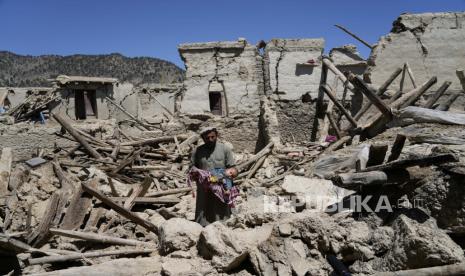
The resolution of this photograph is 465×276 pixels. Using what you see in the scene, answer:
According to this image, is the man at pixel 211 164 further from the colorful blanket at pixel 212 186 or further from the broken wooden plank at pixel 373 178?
the broken wooden plank at pixel 373 178

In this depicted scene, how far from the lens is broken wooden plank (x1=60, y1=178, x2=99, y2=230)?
5668mm

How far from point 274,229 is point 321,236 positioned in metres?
0.39

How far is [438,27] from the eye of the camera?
30.1ft

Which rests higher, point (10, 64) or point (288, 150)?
point (10, 64)

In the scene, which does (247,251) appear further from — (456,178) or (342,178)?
(456,178)

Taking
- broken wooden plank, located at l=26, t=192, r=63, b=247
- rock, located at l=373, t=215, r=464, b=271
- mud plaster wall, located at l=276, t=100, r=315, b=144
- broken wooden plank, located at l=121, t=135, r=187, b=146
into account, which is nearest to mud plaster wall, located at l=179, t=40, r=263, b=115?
mud plaster wall, located at l=276, t=100, r=315, b=144

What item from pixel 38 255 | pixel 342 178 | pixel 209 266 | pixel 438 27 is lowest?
pixel 38 255

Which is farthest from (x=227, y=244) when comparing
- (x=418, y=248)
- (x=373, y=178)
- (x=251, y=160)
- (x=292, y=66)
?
(x=292, y=66)

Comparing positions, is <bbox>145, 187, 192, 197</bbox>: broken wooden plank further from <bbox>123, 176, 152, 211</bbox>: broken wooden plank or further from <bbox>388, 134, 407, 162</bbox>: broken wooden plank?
<bbox>388, 134, 407, 162</bbox>: broken wooden plank

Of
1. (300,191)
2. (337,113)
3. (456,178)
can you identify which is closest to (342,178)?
(456,178)

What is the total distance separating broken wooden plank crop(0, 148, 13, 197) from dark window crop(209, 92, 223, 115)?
538cm

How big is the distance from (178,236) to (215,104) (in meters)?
8.53

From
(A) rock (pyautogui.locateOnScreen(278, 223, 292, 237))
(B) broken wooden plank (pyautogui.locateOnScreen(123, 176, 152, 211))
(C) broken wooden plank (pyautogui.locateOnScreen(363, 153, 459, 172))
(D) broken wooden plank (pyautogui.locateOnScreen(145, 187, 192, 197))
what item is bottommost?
(D) broken wooden plank (pyautogui.locateOnScreen(145, 187, 192, 197))

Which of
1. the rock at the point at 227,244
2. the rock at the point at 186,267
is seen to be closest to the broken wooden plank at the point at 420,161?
the rock at the point at 227,244
